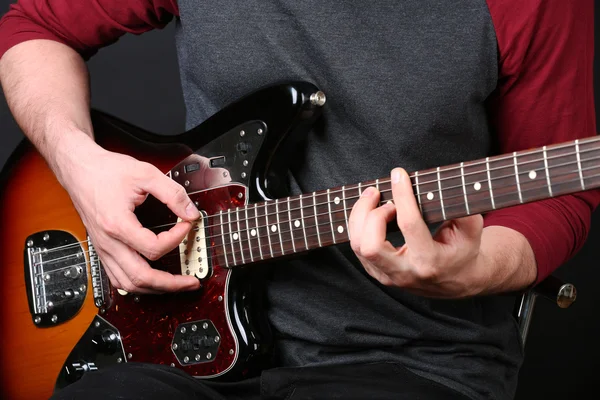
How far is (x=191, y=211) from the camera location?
4.29 feet

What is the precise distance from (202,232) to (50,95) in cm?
49

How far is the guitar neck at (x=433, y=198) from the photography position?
36.4 inches

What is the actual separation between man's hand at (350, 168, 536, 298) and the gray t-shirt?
17cm

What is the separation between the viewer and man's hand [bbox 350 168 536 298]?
1018mm

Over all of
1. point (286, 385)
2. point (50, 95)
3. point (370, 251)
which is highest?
point (50, 95)

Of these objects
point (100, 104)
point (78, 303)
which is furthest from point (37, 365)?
point (100, 104)

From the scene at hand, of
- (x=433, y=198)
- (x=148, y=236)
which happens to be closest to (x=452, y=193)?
(x=433, y=198)

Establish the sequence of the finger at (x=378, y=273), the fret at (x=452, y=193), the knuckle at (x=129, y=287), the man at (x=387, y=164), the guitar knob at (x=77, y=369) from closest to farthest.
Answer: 1. the fret at (x=452, y=193)
2. the finger at (x=378, y=273)
3. the man at (x=387, y=164)
4. the knuckle at (x=129, y=287)
5. the guitar knob at (x=77, y=369)

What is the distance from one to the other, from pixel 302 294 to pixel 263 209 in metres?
0.18

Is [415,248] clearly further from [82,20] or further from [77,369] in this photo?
[82,20]

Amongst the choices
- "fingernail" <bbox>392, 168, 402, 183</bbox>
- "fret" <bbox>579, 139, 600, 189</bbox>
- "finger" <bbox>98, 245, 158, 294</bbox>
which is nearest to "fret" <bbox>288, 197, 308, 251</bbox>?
"fingernail" <bbox>392, 168, 402, 183</bbox>

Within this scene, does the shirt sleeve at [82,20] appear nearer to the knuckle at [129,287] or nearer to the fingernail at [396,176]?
the knuckle at [129,287]

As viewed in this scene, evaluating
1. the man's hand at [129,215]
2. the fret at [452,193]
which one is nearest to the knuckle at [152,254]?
the man's hand at [129,215]

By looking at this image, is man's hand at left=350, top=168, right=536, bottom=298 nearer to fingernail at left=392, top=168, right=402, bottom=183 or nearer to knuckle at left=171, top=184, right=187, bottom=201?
fingernail at left=392, top=168, right=402, bottom=183
